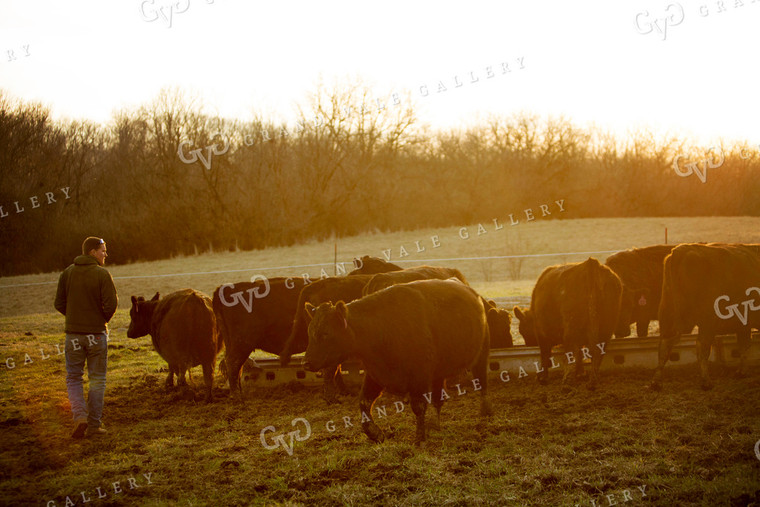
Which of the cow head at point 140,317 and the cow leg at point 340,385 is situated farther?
the cow head at point 140,317

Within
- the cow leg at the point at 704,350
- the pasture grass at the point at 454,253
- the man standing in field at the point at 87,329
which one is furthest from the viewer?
the pasture grass at the point at 454,253

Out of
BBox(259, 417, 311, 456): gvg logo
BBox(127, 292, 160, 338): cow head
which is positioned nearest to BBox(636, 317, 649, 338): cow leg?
BBox(259, 417, 311, 456): gvg logo

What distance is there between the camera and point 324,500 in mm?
5273

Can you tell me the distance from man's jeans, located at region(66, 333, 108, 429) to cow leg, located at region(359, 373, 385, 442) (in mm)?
3140

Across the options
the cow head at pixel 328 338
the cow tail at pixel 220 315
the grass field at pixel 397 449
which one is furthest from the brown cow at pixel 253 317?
the cow head at pixel 328 338


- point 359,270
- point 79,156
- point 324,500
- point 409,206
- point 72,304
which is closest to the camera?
point 324,500

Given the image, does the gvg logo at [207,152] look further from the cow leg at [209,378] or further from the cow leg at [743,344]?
the cow leg at [743,344]

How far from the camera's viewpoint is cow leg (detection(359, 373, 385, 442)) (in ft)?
21.9

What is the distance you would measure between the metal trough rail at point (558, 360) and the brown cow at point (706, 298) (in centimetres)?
59

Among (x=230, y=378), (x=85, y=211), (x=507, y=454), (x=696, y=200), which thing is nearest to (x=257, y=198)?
(x=85, y=211)

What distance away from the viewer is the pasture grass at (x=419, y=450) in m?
5.31

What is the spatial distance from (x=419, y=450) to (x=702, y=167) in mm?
44550

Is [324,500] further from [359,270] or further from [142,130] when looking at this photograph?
[142,130]

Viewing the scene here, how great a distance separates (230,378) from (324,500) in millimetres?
4580
